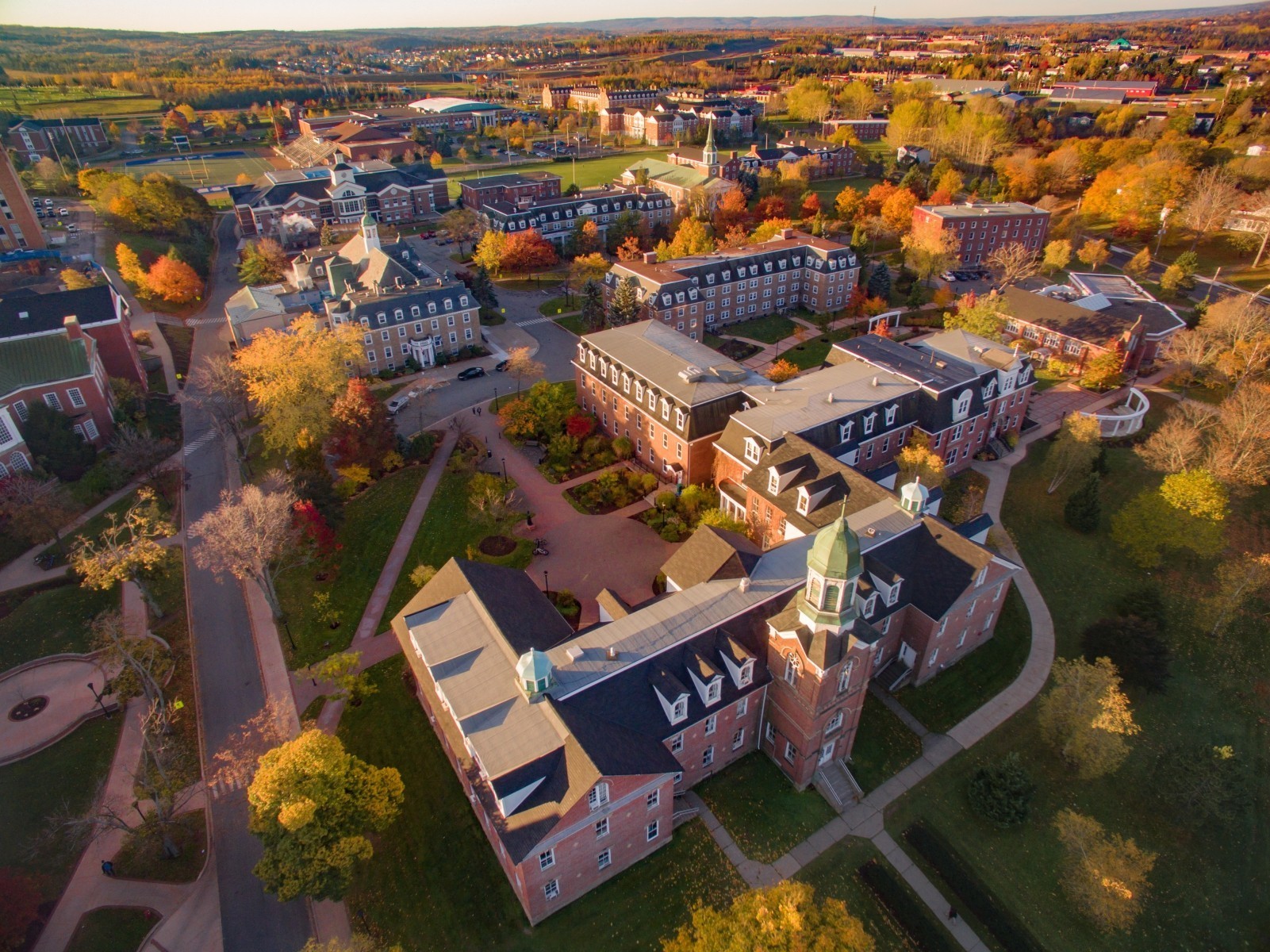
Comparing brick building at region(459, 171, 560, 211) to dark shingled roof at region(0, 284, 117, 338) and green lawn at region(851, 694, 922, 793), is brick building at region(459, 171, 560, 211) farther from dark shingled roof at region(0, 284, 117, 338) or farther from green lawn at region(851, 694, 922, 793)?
green lawn at region(851, 694, 922, 793)

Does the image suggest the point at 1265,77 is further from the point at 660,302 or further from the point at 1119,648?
the point at 1119,648

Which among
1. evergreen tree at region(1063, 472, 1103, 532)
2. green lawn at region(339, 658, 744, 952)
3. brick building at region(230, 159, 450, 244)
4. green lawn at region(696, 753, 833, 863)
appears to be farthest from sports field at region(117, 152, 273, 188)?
evergreen tree at region(1063, 472, 1103, 532)

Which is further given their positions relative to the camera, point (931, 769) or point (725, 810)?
point (931, 769)

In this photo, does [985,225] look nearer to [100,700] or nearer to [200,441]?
[200,441]

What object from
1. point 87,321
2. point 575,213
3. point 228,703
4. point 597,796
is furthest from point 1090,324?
point 87,321

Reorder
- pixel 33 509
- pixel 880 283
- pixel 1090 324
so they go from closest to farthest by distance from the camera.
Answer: pixel 33 509, pixel 1090 324, pixel 880 283

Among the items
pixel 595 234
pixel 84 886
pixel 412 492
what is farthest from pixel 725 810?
pixel 595 234
